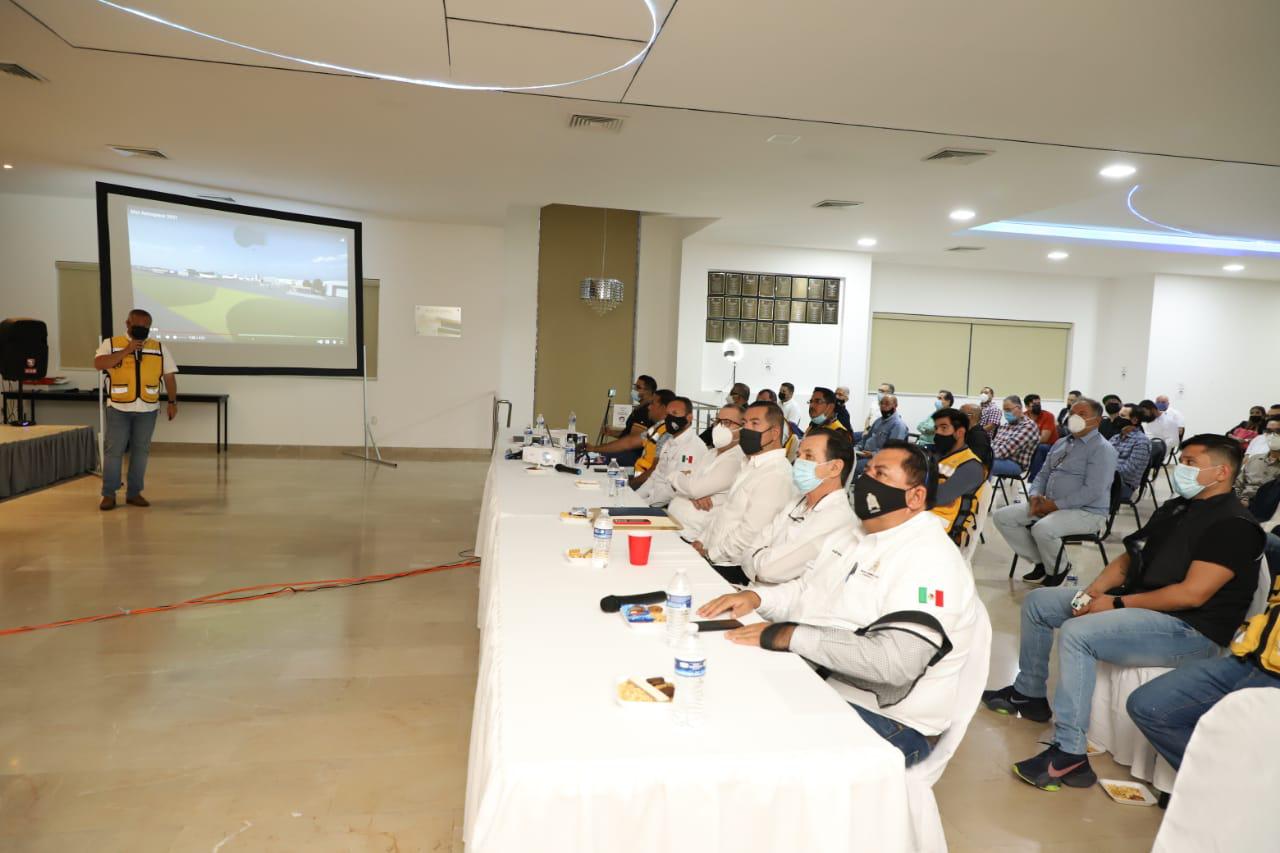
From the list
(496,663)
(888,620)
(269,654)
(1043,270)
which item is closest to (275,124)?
(269,654)

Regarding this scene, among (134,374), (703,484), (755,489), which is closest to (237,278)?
(134,374)

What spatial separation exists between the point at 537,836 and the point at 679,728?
1.10 ft

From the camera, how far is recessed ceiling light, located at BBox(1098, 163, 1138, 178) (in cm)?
615

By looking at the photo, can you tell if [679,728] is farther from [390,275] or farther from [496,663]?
[390,275]

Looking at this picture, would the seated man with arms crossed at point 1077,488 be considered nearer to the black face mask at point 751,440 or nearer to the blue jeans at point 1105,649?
the blue jeans at point 1105,649

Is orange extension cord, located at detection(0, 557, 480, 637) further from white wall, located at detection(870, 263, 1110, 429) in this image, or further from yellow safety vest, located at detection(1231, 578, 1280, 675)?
white wall, located at detection(870, 263, 1110, 429)

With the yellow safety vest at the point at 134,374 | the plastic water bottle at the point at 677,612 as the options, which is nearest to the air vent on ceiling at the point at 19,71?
the yellow safety vest at the point at 134,374

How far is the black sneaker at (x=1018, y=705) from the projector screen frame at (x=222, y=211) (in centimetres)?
708

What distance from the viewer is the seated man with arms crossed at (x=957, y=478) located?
13.5ft

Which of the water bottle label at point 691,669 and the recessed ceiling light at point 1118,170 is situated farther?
the recessed ceiling light at point 1118,170

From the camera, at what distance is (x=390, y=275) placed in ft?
34.5

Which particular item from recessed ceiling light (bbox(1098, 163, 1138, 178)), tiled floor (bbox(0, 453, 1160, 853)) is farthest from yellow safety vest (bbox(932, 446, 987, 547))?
recessed ceiling light (bbox(1098, 163, 1138, 178))

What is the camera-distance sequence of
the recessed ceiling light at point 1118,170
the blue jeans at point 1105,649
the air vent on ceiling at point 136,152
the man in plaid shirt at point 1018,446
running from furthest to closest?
the man in plaid shirt at point 1018,446 → the air vent on ceiling at point 136,152 → the recessed ceiling light at point 1118,170 → the blue jeans at point 1105,649

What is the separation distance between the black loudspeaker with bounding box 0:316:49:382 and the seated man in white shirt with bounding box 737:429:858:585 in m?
8.48
